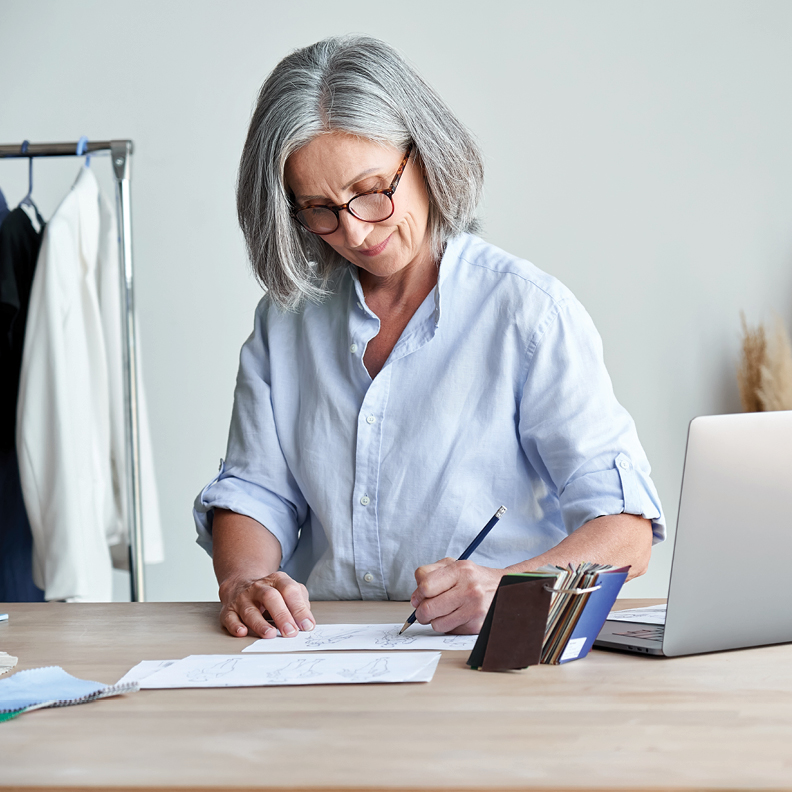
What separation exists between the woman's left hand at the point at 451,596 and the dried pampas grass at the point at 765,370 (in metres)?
1.82

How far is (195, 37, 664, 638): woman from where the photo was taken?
1.26m

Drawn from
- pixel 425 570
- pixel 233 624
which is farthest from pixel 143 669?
pixel 425 570

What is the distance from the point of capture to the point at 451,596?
988 mm

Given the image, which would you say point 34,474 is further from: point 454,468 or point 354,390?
point 454,468

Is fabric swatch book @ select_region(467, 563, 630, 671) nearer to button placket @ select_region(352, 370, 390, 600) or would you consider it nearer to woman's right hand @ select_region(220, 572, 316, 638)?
woman's right hand @ select_region(220, 572, 316, 638)

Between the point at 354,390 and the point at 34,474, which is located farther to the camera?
the point at 34,474

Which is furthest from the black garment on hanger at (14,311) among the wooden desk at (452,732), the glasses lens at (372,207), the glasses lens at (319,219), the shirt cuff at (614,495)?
the shirt cuff at (614,495)

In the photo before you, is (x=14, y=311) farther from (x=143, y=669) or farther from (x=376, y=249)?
(x=143, y=669)

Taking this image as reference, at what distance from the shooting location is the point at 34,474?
2150 millimetres

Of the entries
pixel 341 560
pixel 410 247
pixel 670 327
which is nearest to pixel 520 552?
pixel 341 560

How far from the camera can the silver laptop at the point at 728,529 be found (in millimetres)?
851

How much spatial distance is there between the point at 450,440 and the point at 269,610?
1.31 feet

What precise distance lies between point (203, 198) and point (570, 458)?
74.5 inches

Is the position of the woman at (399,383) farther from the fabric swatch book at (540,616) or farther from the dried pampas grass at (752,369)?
the dried pampas grass at (752,369)
